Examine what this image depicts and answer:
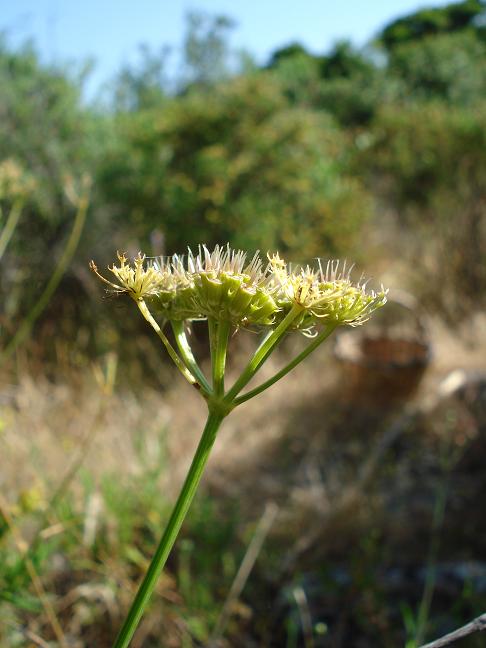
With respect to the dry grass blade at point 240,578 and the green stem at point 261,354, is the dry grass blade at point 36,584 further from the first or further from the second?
the green stem at point 261,354

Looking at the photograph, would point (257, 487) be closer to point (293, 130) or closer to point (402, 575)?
point (402, 575)

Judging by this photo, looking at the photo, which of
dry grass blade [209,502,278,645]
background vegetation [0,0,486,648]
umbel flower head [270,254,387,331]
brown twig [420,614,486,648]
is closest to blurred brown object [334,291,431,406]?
background vegetation [0,0,486,648]

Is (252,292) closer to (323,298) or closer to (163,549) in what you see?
(323,298)

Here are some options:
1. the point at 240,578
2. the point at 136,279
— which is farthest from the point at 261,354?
the point at 240,578

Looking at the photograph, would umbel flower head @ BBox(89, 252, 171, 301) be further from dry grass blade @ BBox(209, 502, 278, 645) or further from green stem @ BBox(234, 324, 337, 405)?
dry grass blade @ BBox(209, 502, 278, 645)

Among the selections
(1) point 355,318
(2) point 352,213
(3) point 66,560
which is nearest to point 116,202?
(2) point 352,213

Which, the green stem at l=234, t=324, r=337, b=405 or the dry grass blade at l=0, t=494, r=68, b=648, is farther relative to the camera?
the dry grass blade at l=0, t=494, r=68, b=648

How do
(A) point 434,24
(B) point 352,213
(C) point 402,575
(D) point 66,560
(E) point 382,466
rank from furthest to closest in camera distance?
(A) point 434,24, (B) point 352,213, (E) point 382,466, (C) point 402,575, (D) point 66,560
